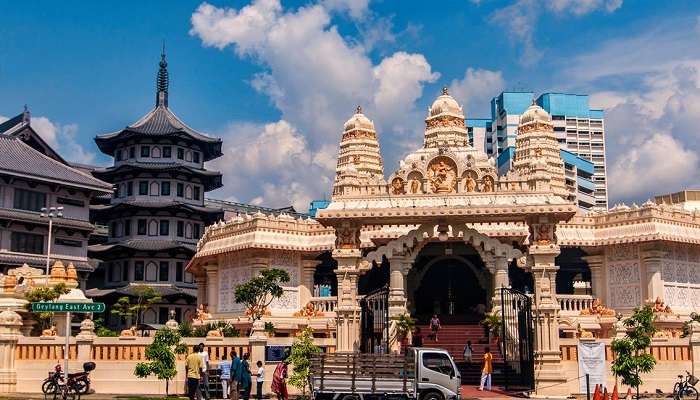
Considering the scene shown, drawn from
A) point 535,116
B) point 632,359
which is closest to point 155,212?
point 535,116

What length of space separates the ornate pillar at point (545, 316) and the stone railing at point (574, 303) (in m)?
11.7

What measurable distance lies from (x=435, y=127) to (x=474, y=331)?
70.2 ft

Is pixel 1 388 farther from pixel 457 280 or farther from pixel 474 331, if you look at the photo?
pixel 457 280

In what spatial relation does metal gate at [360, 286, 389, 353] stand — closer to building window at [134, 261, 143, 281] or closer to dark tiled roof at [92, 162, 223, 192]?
building window at [134, 261, 143, 281]

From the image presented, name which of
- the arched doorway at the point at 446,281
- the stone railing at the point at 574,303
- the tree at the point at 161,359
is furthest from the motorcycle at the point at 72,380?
the stone railing at the point at 574,303

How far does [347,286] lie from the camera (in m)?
30.4

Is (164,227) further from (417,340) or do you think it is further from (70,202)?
(417,340)

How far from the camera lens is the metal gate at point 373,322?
1154 inches

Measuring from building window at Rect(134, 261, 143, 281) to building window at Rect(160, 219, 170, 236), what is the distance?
10.6 feet

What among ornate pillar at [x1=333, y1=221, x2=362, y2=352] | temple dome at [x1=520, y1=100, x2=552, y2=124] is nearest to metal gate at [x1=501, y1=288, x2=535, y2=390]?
ornate pillar at [x1=333, y1=221, x2=362, y2=352]

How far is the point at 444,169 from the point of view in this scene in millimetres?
33312

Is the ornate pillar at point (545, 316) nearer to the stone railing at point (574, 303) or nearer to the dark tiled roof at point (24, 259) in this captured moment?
the stone railing at point (574, 303)

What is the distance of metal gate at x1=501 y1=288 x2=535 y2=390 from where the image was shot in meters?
27.0

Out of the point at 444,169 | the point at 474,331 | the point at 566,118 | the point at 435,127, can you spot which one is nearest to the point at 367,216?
the point at 444,169
